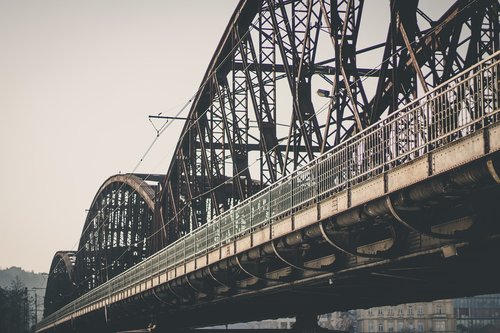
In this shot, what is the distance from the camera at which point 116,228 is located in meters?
113

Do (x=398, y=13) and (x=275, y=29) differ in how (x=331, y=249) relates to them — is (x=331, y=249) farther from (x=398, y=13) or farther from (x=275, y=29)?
(x=275, y=29)

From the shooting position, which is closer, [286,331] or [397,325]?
[286,331]

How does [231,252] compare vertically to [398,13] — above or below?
below

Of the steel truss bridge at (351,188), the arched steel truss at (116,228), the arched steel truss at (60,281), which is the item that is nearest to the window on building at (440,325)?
the arched steel truss at (60,281)

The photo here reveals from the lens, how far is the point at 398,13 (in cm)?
2678

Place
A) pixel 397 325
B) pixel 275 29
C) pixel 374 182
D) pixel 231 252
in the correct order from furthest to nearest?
pixel 397 325, pixel 275 29, pixel 231 252, pixel 374 182

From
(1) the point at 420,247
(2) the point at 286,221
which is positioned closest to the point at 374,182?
(1) the point at 420,247

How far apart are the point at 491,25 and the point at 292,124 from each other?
10.9 metres

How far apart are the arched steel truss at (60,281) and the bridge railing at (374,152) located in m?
106

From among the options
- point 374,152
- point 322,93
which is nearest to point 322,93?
point 322,93

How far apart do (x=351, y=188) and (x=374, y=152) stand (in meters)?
1.53

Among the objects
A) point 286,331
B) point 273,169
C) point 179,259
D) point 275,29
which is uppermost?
point 275,29

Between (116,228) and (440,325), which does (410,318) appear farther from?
(116,228)

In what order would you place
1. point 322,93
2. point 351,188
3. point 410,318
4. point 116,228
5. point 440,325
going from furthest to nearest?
point 410,318 < point 440,325 < point 116,228 < point 322,93 < point 351,188
